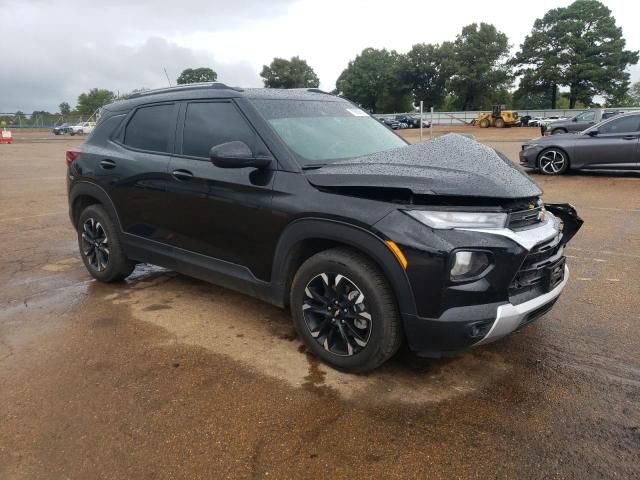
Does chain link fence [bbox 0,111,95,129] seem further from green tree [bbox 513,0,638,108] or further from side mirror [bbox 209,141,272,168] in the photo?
side mirror [bbox 209,141,272,168]

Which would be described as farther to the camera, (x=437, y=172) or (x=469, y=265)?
(x=437, y=172)

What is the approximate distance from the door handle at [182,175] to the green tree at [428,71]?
73.7m

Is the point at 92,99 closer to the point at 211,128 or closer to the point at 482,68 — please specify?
the point at 482,68

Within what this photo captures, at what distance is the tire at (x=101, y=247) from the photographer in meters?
4.68

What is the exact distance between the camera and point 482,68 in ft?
222

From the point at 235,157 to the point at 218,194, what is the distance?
0.50 m

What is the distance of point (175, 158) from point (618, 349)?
137 inches

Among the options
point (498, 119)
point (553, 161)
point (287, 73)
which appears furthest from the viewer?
point (287, 73)

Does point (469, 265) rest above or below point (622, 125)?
below

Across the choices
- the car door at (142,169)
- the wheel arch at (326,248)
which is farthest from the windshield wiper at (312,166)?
the car door at (142,169)

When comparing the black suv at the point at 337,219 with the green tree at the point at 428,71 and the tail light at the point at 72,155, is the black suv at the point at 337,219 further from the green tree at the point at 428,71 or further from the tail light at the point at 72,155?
the green tree at the point at 428,71

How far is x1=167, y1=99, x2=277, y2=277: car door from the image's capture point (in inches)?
135

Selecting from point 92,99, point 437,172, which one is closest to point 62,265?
point 437,172

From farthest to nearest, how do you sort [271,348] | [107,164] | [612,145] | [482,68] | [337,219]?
[482,68], [612,145], [107,164], [271,348], [337,219]
